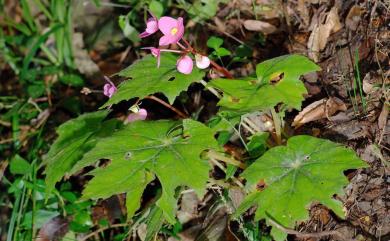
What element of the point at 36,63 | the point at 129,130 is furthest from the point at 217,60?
the point at 36,63

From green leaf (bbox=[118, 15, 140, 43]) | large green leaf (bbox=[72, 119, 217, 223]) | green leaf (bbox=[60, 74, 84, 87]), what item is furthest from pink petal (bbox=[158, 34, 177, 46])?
green leaf (bbox=[60, 74, 84, 87])

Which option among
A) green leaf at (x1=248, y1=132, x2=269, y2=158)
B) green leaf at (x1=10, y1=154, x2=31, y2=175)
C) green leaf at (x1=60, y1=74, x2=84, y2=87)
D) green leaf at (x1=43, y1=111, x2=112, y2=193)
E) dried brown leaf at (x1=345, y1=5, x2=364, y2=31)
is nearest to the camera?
green leaf at (x1=248, y1=132, x2=269, y2=158)

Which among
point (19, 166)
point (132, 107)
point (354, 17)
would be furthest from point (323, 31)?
point (19, 166)

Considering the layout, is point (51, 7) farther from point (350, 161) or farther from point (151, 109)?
point (350, 161)

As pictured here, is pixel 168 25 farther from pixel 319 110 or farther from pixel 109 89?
pixel 319 110

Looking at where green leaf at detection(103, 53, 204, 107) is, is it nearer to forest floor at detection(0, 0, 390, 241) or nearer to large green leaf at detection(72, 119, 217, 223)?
large green leaf at detection(72, 119, 217, 223)

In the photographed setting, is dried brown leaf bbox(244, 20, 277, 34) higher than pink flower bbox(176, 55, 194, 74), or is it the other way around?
pink flower bbox(176, 55, 194, 74)

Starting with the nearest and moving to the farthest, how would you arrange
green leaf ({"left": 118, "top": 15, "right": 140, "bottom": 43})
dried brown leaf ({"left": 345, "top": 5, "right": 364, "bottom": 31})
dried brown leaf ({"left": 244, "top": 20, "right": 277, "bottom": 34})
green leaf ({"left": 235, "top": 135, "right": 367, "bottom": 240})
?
1. green leaf ({"left": 235, "top": 135, "right": 367, "bottom": 240})
2. dried brown leaf ({"left": 345, "top": 5, "right": 364, "bottom": 31})
3. dried brown leaf ({"left": 244, "top": 20, "right": 277, "bottom": 34})
4. green leaf ({"left": 118, "top": 15, "right": 140, "bottom": 43})
